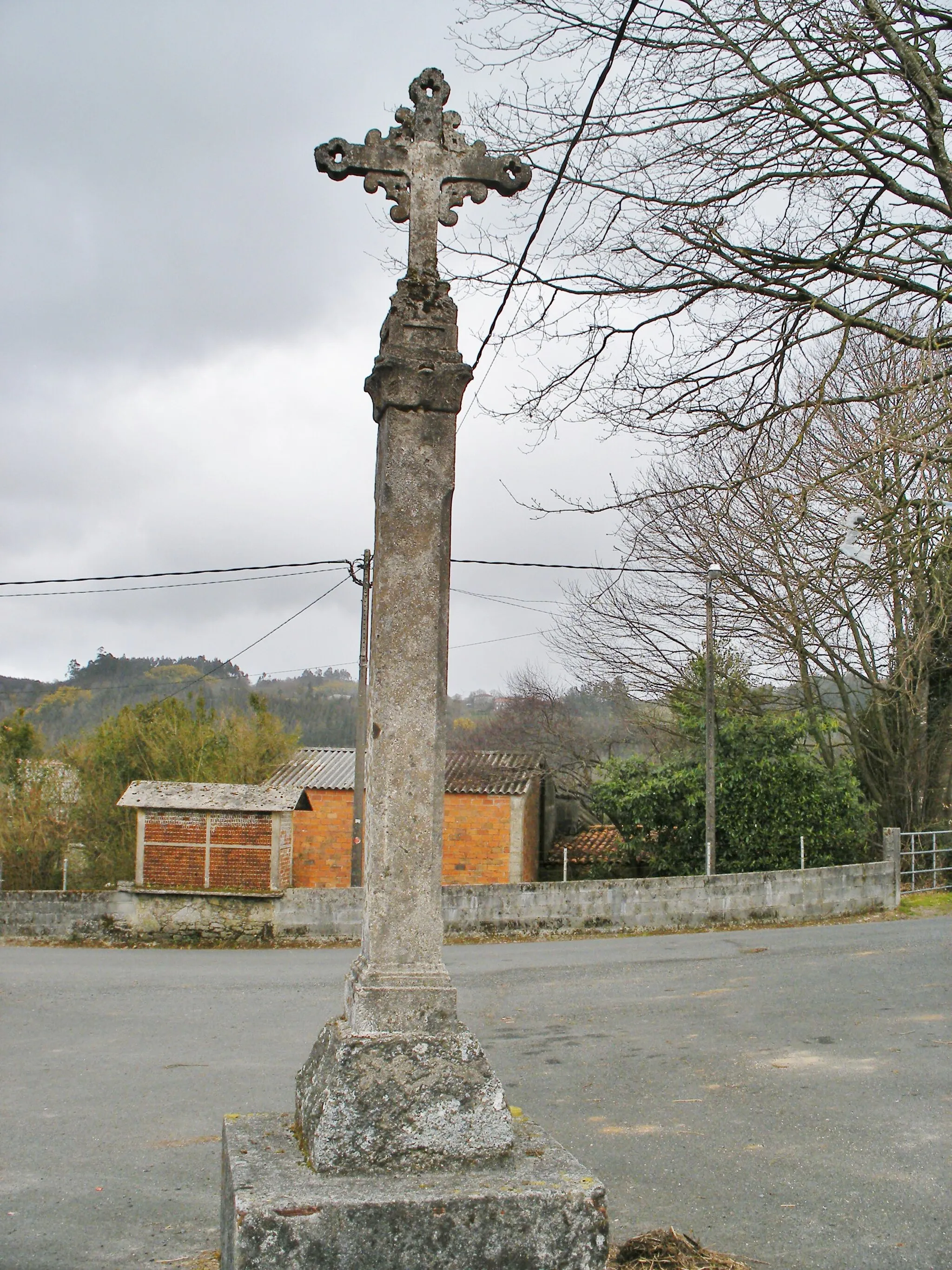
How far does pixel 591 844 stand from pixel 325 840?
7.74 meters

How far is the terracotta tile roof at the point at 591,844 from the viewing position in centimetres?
2744

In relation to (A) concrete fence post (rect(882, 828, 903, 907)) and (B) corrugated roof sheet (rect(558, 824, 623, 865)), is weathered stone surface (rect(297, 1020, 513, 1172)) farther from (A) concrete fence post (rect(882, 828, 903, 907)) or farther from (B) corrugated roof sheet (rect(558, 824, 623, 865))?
(B) corrugated roof sheet (rect(558, 824, 623, 865))

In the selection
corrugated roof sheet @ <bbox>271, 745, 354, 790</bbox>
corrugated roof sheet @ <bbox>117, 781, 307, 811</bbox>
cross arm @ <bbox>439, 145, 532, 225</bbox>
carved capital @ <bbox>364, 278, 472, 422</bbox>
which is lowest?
Result: corrugated roof sheet @ <bbox>117, 781, 307, 811</bbox>

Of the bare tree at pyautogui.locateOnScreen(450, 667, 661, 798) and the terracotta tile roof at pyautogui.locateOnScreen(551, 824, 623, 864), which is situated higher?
the bare tree at pyautogui.locateOnScreen(450, 667, 661, 798)

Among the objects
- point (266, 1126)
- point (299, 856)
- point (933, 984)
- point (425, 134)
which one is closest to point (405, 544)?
point (425, 134)

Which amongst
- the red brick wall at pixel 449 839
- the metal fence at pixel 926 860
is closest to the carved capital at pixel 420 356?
the metal fence at pixel 926 860

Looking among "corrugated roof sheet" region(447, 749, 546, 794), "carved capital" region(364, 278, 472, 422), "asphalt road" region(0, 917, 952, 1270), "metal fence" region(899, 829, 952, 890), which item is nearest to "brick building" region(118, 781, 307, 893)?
"asphalt road" region(0, 917, 952, 1270)

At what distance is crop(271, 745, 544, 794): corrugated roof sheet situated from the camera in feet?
97.4

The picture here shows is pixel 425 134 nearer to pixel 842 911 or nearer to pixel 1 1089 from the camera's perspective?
pixel 1 1089

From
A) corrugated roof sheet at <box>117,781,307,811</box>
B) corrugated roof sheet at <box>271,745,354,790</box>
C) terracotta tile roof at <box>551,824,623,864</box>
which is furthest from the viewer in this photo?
corrugated roof sheet at <box>271,745,354,790</box>

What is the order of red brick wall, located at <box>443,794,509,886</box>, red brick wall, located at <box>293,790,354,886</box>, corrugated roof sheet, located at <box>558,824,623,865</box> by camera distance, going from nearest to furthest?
corrugated roof sheet, located at <box>558,824,623,865</box> → red brick wall, located at <box>443,794,509,886</box> → red brick wall, located at <box>293,790,354,886</box>

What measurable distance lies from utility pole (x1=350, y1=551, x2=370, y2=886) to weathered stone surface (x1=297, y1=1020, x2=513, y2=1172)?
15.6 meters

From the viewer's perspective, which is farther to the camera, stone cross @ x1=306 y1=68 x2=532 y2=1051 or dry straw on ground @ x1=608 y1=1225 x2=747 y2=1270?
dry straw on ground @ x1=608 y1=1225 x2=747 y2=1270

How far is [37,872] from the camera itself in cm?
2517
